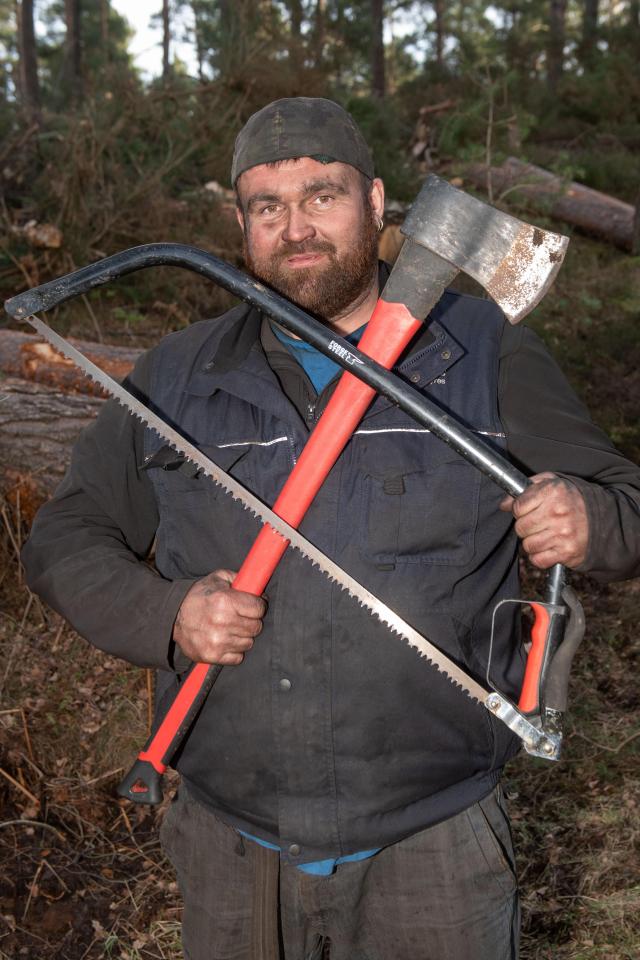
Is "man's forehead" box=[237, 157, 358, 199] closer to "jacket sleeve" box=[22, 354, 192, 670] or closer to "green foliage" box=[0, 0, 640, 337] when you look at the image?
"jacket sleeve" box=[22, 354, 192, 670]

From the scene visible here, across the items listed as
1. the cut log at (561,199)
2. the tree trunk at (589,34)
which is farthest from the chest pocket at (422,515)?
the tree trunk at (589,34)

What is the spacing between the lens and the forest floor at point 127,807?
3.36 meters

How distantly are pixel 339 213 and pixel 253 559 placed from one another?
3.72 ft

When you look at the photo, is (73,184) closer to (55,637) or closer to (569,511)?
(55,637)

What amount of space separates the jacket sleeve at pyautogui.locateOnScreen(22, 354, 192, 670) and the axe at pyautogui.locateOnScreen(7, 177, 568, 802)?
7.8 inches

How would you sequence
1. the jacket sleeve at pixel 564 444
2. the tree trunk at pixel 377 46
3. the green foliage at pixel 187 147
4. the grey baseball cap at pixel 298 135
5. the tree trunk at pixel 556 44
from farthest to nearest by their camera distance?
1. the tree trunk at pixel 556 44
2. the tree trunk at pixel 377 46
3. the green foliage at pixel 187 147
4. the grey baseball cap at pixel 298 135
5. the jacket sleeve at pixel 564 444

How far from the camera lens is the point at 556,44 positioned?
19125 millimetres

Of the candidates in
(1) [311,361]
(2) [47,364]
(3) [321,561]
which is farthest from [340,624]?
(2) [47,364]

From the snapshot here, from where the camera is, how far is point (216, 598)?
206cm

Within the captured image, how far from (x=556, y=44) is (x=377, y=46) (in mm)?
4905

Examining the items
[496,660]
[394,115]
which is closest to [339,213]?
[496,660]

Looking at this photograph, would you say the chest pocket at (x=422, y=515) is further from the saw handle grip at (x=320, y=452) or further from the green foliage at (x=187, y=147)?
the green foliage at (x=187, y=147)

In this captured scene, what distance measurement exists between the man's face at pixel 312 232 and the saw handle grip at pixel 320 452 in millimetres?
403

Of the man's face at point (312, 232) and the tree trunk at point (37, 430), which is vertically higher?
the man's face at point (312, 232)
